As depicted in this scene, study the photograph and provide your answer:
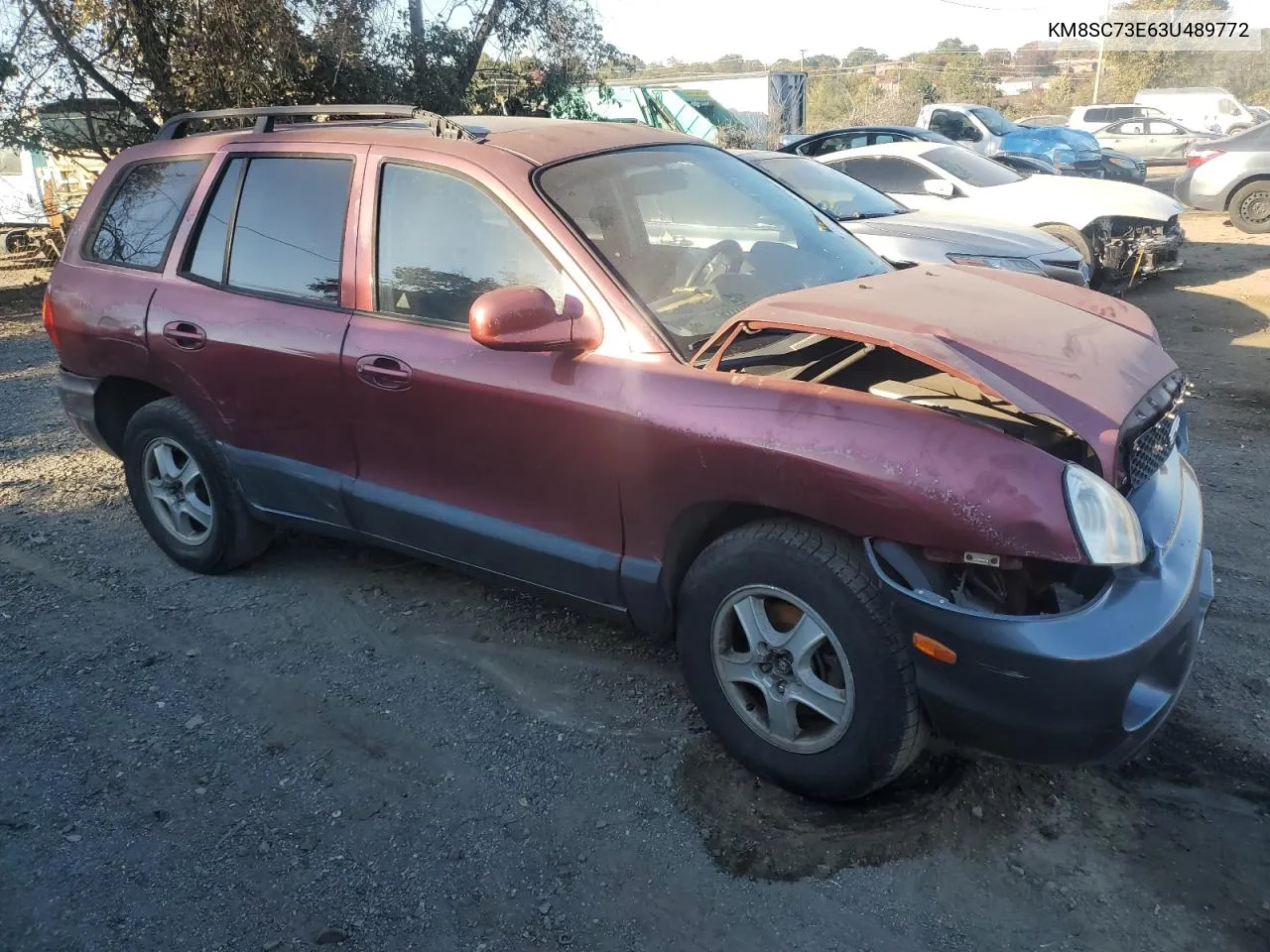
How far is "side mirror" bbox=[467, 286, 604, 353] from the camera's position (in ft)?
9.41

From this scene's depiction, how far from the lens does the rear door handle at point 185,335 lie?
157 inches

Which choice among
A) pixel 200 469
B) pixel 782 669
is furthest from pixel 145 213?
pixel 782 669

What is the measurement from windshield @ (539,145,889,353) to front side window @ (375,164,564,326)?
19 cm

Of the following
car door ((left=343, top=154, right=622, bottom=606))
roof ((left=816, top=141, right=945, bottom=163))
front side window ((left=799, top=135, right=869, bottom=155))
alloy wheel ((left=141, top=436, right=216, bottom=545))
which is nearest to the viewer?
car door ((left=343, top=154, right=622, bottom=606))

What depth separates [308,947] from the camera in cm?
249

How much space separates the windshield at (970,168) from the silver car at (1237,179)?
5.04 meters

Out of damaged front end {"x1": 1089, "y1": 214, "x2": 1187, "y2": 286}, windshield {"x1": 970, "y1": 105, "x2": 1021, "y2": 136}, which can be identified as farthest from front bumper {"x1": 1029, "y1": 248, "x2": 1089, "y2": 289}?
windshield {"x1": 970, "y1": 105, "x2": 1021, "y2": 136}

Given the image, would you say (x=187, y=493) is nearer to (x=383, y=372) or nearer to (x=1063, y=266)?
(x=383, y=372)

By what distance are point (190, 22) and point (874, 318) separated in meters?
11.0

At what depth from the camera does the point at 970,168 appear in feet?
33.7

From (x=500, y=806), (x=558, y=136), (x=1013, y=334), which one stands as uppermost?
(x=558, y=136)

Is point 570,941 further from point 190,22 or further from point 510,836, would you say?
point 190,22

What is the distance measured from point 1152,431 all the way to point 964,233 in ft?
17.6

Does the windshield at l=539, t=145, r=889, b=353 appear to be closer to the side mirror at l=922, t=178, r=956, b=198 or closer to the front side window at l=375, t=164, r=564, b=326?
the front side window at l=375, t=164, r=564, b=326
